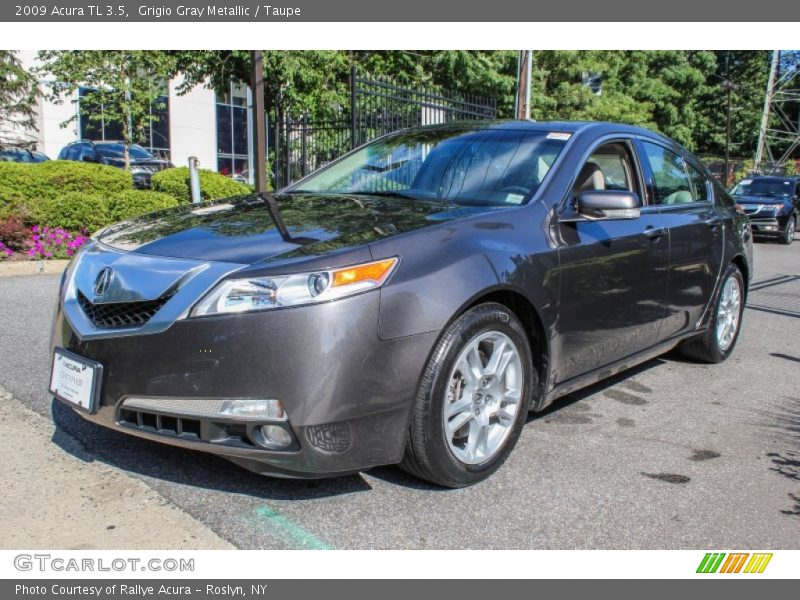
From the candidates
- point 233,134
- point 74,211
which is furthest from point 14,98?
point 233,134

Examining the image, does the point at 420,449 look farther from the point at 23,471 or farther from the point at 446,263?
the point at 23,471

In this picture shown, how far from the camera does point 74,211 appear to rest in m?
9.18

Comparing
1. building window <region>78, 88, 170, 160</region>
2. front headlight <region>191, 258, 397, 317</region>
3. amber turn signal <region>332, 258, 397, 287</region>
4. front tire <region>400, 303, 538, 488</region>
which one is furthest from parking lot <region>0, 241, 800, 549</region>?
building window <region>78, 88, 170, 160</region>

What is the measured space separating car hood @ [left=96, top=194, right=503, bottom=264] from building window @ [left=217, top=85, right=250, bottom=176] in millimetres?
25675

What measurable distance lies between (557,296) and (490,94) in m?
18.6

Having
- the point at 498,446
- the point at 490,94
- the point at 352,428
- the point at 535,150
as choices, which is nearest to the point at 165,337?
the point at 352,428

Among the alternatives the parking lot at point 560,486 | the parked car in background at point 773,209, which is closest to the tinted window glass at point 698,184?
the parking lot at point 560,486

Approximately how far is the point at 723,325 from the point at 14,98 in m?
17.6

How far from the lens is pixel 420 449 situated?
113 inches

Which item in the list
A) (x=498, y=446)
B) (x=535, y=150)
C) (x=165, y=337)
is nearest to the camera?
(x=165, y=337)

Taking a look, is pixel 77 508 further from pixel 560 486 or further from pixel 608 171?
pixel 608 171

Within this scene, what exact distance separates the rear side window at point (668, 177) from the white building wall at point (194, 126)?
2390 cm

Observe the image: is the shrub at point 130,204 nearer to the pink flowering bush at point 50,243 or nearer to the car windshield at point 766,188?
the pink flowering bush at point 50,243

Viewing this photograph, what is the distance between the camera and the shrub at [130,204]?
31.7 ft
